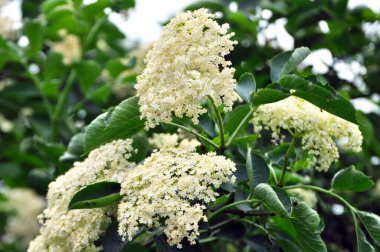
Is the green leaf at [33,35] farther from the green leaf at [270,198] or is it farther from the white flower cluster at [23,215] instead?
the green leaf at [270,198]

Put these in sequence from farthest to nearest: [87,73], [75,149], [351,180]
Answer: [87,73]
[75,149]
[351,180]

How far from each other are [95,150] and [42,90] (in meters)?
1.37

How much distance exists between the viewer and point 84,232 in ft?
4.91

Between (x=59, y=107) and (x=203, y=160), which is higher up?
(x=203, y=160)

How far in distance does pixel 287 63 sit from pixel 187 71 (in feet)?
1.05

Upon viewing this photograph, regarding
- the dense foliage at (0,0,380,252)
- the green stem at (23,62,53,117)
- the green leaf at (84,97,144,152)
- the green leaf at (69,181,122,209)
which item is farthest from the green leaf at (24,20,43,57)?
the green leaf at (69,181,122,209)

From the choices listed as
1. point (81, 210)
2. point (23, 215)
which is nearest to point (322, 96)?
point (81, 210)

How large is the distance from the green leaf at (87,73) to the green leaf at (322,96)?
1.42 m

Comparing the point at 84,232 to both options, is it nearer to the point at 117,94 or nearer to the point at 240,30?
the point at 117,94

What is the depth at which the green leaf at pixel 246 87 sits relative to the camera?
1.53m

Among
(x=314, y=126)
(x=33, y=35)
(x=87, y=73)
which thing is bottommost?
(x=87, y=73)

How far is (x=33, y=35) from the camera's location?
2.84 m

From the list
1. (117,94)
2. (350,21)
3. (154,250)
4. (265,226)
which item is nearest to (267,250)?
(265,226)

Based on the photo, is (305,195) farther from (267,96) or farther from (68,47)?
(68,47)
